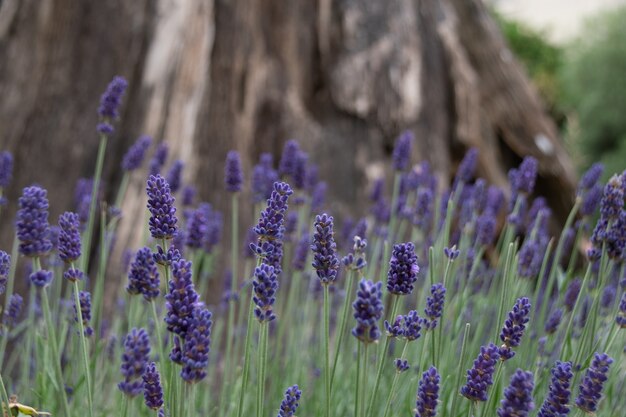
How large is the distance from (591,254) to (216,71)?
3.23 m

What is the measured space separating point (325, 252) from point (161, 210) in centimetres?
31

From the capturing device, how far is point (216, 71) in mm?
4840

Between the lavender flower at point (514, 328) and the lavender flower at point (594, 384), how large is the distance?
14cm

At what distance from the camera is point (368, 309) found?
3.99ft

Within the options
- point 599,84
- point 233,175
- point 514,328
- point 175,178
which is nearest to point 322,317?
point 233,175

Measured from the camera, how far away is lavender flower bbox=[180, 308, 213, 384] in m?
1.25

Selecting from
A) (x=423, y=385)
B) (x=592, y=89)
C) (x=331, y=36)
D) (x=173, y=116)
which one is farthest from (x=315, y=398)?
(x=592, y=89)

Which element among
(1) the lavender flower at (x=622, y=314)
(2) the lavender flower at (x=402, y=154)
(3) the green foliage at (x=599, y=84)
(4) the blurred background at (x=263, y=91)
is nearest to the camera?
(1) the lavender flower at (x=622, y=314)

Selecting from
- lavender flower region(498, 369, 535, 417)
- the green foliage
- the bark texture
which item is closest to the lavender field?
lavender flower region(498, 369, 535, 417)

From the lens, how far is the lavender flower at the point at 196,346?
125 cm

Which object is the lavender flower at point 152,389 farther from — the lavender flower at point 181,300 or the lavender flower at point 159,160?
the lavender flower at point 159,160

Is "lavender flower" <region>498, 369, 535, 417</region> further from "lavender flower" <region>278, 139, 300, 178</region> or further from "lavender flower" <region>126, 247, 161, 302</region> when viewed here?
"lavender flower" <region>278, 139, 300, 178</region>

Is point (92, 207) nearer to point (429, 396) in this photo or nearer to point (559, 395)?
point (429, 396)

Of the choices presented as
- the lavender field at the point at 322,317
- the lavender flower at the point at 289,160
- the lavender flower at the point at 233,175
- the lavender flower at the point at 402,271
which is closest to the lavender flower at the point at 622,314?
the lavender field at the point at 322,317
